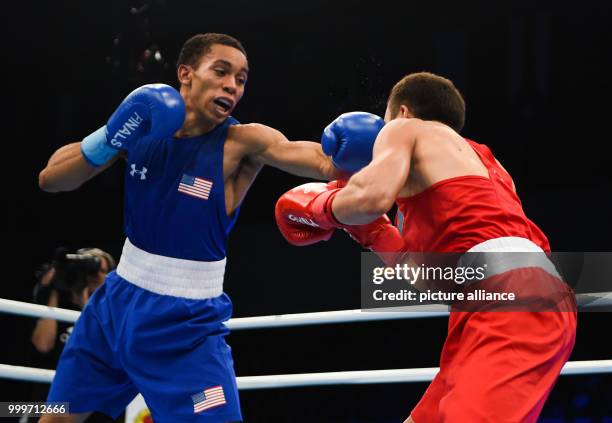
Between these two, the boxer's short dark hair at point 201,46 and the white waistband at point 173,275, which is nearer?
the white waistband at point 173,275

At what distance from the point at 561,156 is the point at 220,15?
341 cm

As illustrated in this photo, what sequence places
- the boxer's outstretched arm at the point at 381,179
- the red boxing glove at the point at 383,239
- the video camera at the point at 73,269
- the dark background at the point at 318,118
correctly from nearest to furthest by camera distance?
1. the boxer's outstretched arm at the point at 381,179
2. the red boxing glove at the point at 383,239
3. the video camera at the point at 73,269
4. the dark background at the point at 318,118

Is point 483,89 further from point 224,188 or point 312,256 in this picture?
point 224,188

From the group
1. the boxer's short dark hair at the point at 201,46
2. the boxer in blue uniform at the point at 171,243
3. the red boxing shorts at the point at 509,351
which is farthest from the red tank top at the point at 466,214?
the boxer's short dark hair at the point at 201,46

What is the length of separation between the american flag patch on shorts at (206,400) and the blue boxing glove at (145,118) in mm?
755

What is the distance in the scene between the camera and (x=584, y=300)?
8.59 feet

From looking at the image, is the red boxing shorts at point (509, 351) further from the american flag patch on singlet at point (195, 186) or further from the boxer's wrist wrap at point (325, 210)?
the american flag patch on singlet at point (195, 186)

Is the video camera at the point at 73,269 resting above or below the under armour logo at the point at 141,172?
below

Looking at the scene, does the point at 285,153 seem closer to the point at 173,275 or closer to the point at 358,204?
the point at 173,275

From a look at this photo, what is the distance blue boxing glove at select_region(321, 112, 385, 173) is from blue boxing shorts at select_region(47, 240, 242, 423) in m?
0.52

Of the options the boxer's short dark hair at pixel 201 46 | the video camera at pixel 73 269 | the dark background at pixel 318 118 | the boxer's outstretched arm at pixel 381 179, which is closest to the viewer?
the boxer's outstretched arm at pixel 381 179

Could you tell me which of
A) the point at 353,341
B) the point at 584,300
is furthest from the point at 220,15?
the point at 584,300

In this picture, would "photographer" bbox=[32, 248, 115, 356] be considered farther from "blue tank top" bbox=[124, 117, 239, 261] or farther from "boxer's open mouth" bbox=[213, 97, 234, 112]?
"boxer's open mouth" bbox=[213, 97, 234, 112]

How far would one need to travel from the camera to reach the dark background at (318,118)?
5.72 m
